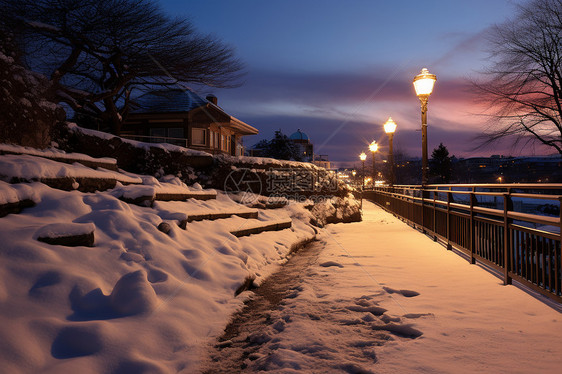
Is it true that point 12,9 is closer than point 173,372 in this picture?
No

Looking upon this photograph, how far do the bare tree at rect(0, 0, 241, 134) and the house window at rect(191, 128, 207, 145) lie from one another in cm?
491

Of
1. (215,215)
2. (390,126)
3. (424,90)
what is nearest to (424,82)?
(424,90)

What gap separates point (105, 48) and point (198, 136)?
8.67 meters

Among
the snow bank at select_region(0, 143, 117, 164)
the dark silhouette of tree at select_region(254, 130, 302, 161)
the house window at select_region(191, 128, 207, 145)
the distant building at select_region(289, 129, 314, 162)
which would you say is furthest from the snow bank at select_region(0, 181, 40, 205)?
the distant building at select_region(289, 129, 314, 162)

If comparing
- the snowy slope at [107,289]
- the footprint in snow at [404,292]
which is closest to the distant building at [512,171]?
the footprint in snow at [404,292]

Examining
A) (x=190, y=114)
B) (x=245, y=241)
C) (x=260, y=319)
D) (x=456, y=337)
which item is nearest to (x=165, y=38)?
(x=190, y=114)

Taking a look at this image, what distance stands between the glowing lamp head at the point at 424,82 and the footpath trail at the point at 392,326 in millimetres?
5990

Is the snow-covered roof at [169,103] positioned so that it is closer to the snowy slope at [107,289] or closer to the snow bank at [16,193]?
the snowy slope at [107,289]

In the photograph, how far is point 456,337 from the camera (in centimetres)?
306

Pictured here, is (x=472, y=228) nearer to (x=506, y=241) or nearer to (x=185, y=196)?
(x=506, y=241)

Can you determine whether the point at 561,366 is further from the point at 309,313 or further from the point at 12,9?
the point at 12,9

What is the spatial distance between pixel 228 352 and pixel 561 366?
8.99ft

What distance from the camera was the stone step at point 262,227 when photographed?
289 inches

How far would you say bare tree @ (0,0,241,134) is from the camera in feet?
46.4
